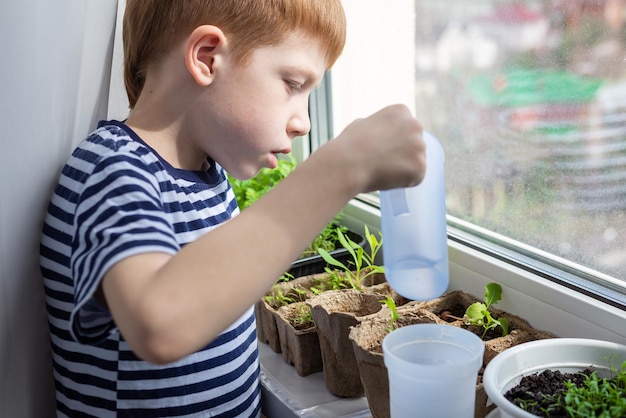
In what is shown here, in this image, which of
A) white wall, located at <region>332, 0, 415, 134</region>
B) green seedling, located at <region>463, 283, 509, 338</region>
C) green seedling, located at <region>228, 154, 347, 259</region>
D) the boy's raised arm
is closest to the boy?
the boy's raised arm

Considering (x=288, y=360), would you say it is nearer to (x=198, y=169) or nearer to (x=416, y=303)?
(x=416, y=303)

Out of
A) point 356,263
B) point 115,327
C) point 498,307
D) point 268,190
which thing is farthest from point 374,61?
point 115,327

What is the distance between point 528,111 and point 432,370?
1.77ft

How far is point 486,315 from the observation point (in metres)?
1.12

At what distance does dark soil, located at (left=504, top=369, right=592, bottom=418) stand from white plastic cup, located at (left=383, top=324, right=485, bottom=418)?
5 centimetres

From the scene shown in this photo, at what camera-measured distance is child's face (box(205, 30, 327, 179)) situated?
0.89 metres

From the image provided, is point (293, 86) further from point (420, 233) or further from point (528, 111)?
point (528, 111)

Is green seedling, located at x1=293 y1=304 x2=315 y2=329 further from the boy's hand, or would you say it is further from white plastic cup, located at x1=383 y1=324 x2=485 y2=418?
the boy's hand

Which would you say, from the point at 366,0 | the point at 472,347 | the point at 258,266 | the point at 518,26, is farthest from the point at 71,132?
the point at 366,0

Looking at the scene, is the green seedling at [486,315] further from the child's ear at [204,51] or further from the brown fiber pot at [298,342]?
the child's ear at [204,51]

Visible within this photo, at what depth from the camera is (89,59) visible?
1.03 metres

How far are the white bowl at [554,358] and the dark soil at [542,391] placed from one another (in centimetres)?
1

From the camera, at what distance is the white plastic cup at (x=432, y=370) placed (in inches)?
32.4

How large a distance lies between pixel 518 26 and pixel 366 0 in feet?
1.64
